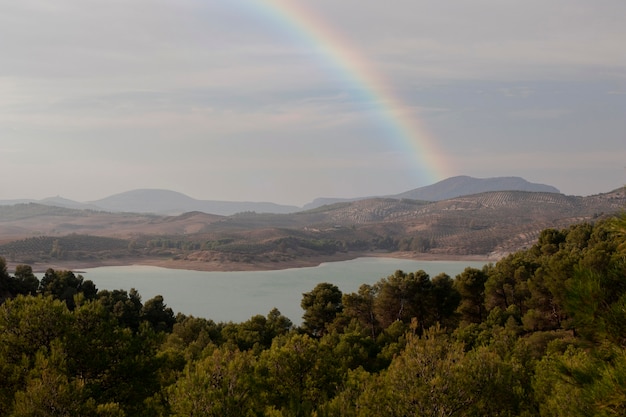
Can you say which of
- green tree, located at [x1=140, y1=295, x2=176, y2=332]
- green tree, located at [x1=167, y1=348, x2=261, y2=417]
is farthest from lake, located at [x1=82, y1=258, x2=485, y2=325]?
green tree, located at [x1=167, y1=348, x2=261, y2=417]

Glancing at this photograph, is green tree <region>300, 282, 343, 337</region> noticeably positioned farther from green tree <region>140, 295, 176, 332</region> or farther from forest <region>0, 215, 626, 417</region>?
forest <region>0, 215, 626, 417</region>

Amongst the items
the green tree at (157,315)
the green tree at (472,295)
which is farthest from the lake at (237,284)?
the green tree at (472,295)

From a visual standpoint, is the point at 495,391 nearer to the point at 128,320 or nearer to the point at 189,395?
the point at 189,395

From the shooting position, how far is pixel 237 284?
503ft

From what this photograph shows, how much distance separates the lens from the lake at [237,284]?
11556 cm

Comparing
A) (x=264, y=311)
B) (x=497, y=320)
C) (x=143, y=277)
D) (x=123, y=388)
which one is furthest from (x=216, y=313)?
(x=123, y=388)

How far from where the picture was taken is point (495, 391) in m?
21.2

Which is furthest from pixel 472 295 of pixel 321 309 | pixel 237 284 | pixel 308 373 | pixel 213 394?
pixel 237 284

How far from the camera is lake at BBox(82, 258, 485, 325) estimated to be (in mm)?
115562

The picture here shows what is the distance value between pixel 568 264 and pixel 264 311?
263ft

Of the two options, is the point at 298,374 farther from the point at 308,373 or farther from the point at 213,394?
the point at 213,394

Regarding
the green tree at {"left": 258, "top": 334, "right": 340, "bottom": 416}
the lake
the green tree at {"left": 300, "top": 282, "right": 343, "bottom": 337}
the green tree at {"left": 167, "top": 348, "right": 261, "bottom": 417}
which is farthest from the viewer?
the lake

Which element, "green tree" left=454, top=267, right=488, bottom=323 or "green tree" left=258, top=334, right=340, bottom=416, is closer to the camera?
"green tree" left=258, top=334, right=340, bottom=416

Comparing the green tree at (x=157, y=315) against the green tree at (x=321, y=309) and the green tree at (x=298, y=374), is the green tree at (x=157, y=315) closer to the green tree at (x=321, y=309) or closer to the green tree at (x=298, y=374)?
the green tree at (x=321, y=309)
